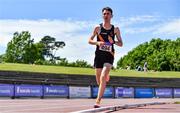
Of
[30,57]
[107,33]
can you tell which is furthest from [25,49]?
[107,33]

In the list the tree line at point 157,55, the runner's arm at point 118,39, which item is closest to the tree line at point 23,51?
the tree line at point 157,55

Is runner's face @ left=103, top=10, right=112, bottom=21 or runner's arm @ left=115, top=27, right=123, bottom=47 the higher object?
runner's face @ left=103, top=10, right=112, bottom=21

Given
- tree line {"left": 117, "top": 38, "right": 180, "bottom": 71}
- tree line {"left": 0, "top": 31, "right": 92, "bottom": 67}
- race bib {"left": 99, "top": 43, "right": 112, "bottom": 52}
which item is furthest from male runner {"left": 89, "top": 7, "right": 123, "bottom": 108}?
tree line {"left": 117, "top": 38, "right": 180, "bottom": 71}

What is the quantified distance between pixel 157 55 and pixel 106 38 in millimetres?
131204

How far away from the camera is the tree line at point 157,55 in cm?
13212

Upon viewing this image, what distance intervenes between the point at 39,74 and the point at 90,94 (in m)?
12.7

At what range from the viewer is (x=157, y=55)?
14038cm

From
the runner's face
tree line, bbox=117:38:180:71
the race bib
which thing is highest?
→ tree line, bbox=117:38:180:71

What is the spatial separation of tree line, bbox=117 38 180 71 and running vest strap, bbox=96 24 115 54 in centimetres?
11642

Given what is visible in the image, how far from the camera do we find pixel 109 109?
10.1m

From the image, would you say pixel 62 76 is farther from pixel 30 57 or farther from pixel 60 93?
pixel 30 57

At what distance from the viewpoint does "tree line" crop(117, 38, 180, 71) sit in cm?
13212

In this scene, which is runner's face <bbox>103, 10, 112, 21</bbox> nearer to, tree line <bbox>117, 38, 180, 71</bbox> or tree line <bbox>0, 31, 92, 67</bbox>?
tree line <bbox>0, 31, 92, 67</bbox>

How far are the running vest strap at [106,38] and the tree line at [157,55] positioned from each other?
382 feet
